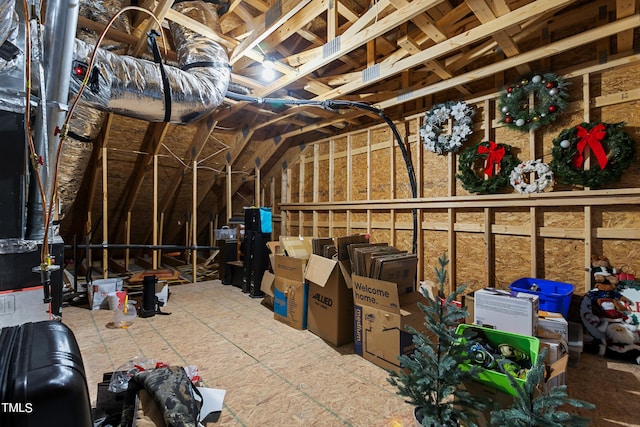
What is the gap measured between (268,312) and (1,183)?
255 centimetres

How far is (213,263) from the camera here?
6.36 meters

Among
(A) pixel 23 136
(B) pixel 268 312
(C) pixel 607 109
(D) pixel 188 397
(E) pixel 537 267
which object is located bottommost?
(B) pixel 268 312

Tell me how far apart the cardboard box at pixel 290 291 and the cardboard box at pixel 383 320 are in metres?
0.66

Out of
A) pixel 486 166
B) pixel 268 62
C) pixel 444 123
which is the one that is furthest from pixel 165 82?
pixel 486 166

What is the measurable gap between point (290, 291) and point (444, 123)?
2.66 m

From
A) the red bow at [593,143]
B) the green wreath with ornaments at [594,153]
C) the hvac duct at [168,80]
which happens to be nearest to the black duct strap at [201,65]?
the hvac duct at [168,80]

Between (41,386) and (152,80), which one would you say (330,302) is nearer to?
(41,386)

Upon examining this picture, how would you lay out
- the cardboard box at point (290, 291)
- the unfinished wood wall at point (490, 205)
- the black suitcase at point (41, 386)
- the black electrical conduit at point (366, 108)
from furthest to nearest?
the black electrical conduit at point (366, 108)
the cardboard box at point (290, 291)
the unfinished wood wall at point (490, 205)
the black suitcase at point (41, 386)

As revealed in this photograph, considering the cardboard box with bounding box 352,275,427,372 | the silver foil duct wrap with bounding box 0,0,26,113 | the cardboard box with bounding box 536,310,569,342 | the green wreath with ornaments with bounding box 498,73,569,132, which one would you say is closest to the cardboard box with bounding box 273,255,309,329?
the cardboard box with bounding box 352,275,427,372

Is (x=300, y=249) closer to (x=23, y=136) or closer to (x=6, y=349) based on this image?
(x=23, y=136)

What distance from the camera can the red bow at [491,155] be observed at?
3.24 m

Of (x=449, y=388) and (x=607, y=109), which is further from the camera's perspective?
(x=607, y=109)

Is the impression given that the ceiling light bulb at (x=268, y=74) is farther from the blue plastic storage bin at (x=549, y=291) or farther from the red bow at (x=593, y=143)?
the blue plastic storage bin at (x=549, y=291)

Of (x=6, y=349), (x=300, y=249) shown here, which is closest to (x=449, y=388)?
(x=6, y=349)
